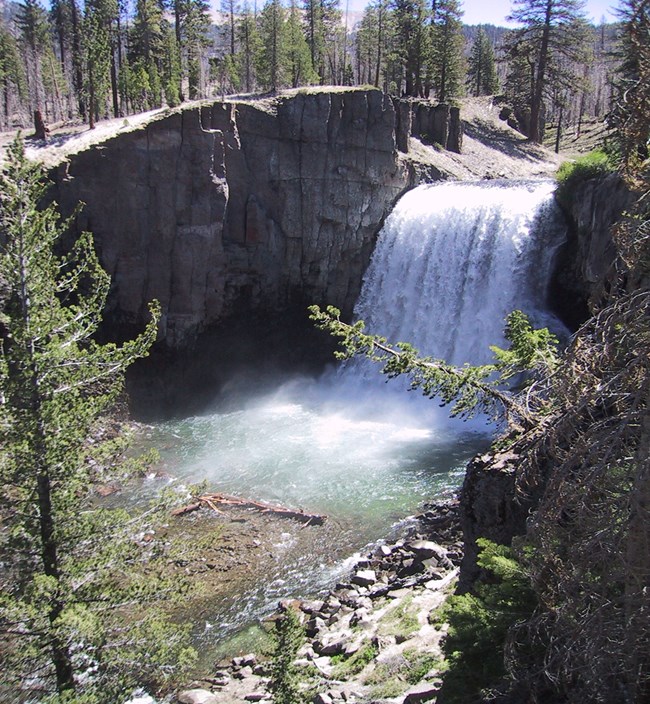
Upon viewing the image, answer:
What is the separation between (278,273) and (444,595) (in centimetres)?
2248

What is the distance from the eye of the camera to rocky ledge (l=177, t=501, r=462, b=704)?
433 inches

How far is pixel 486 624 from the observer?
8.58m

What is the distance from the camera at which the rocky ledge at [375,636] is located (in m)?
11.0

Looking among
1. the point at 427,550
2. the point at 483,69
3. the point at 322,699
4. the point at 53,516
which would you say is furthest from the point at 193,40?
the point at 322,699

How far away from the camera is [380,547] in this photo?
17.2m

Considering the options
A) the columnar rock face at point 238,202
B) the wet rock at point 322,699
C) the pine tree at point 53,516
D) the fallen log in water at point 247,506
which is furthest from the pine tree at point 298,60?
the wet rock at point 322,699

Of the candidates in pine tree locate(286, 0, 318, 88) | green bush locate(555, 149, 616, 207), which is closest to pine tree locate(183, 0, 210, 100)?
pine tree locate(286, 0, 318, 88)

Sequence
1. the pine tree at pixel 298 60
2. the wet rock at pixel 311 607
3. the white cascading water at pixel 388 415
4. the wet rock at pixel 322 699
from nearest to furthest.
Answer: the wet rock at pixel 322 699
the wet rock at pixel 311 607
the white cascading water at pixel 388 415
the pine tree at pixel 298 60

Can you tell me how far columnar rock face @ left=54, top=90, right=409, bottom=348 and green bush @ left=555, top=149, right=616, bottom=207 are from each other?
9051mm

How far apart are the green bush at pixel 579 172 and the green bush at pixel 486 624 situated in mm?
20885

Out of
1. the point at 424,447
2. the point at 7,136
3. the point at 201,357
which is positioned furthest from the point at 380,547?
the point at 7,136

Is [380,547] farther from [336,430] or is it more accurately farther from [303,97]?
[303,97]

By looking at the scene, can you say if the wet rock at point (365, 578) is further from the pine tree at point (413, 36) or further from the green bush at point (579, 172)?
the pine tree at point (413, 36)

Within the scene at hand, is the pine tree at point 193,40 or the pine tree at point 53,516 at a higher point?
the pine tree at point 193,40
